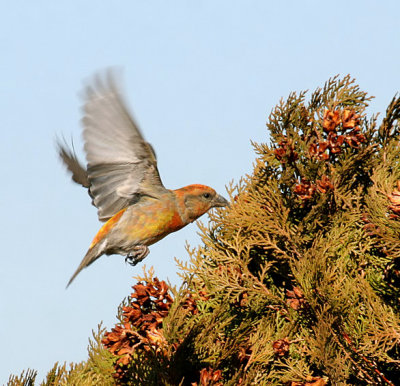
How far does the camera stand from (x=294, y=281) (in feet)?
10.7

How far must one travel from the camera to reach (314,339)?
3.04m

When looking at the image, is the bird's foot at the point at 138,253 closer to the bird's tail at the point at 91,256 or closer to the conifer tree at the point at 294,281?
the bird's tail at the point at 91,256

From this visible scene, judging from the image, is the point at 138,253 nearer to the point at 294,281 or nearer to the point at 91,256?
the point at 91,256

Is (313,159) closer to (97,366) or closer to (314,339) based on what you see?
(314,339)

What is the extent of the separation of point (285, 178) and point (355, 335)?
39.4 inches

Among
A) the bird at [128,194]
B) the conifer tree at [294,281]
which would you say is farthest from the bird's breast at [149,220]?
the conifer tree at [294,281]

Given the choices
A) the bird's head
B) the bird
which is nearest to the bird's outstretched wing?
the bird

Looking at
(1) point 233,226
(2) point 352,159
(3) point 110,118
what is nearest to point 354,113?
(2) point 352,159

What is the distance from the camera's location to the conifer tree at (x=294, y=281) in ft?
9.77

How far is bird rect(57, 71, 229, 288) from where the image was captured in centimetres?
505

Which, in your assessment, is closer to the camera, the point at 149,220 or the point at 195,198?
the point at 149,220

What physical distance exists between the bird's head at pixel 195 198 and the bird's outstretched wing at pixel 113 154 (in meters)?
0.22

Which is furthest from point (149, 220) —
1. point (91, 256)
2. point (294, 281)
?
point (294, 281)

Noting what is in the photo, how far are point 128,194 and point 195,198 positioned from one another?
679 millimetres
